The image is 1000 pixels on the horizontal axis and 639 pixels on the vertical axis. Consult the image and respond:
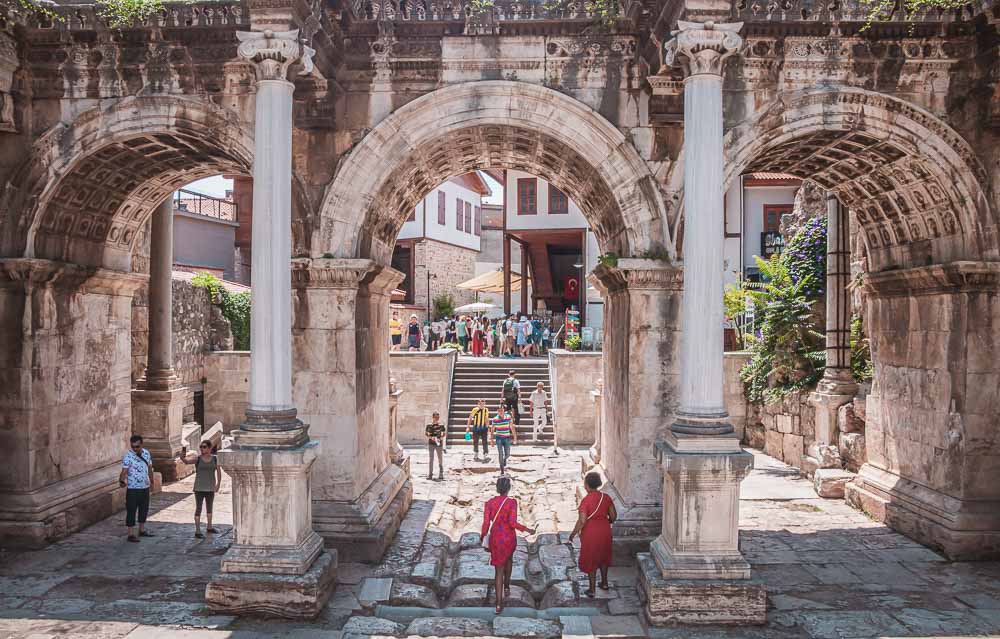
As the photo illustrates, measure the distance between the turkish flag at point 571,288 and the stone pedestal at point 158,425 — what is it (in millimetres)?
21445

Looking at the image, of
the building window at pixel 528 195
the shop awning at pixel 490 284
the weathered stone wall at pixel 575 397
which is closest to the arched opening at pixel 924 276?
the weathered stone wall at pixel 575 397

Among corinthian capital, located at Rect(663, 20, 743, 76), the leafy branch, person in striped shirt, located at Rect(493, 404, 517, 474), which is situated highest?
the leafy branch

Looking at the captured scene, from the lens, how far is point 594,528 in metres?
7.18

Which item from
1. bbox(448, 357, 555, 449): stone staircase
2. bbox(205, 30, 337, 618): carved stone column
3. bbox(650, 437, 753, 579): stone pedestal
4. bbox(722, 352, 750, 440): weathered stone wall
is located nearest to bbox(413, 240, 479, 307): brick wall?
bbox(448, 357, 555, 449): stone staircase

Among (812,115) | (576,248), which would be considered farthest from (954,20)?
(576,248)

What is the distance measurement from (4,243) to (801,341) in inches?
543

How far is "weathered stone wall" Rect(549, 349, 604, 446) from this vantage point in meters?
16.8

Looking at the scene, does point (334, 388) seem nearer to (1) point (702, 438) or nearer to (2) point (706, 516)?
(1) point (702, 438)

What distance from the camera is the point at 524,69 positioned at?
8.45 metres

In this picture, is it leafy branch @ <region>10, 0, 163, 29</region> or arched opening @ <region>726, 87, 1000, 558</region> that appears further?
arched opening @ <region>726, 87, 1000, 558</region>

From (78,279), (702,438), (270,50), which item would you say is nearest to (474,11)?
(270,50)

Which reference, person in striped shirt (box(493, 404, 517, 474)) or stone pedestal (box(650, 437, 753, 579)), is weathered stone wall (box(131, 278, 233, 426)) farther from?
stone pedestal (box(650, 437, 753, 579))

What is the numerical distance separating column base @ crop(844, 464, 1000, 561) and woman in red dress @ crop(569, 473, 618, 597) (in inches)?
175

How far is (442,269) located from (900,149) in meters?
30.8
